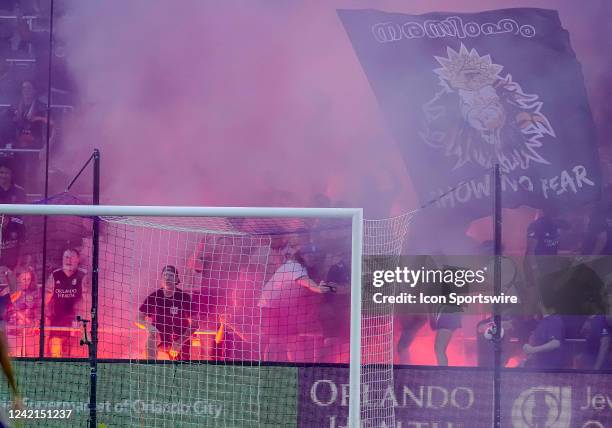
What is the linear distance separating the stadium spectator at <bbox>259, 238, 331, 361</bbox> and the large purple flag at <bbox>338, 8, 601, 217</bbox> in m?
1.24

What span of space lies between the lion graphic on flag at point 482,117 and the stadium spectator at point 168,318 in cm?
260

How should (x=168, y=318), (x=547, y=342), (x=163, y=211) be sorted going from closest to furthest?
(x=163, y=211) → (x=547, y=342) → (x=168, y=318)

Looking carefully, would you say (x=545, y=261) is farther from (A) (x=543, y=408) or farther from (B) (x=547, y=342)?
(A) (x=543, y=408)

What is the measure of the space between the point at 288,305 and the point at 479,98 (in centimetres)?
254

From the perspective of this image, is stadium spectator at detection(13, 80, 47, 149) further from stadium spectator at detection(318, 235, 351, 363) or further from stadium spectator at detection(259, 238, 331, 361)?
stadium spectator at detection(318, 235, 351, 363)

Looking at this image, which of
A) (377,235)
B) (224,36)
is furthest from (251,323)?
(224,36)

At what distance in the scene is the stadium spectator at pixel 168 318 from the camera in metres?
7.97

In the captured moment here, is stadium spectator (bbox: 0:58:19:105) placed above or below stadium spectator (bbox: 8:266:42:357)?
above

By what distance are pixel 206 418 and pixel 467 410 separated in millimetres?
2139

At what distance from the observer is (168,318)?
8.05 meters

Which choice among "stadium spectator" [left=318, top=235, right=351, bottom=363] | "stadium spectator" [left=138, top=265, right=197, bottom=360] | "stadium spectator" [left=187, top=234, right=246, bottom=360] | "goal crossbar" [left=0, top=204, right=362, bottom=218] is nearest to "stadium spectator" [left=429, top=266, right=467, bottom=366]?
"stadium spectator" [left=318, top=235, right=351, bottom=363]

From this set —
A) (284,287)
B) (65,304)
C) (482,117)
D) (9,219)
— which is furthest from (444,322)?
(9,219)

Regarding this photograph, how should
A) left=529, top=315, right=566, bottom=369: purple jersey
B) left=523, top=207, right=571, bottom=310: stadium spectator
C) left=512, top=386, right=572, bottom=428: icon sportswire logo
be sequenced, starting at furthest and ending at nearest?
left=523, top=207, right=571, bottom=310: stadium spectator, left=529, top=315, right=566, bottom=369: purple jersey, left=512, top=386, right=572, bottom=428: icon sportswire logo

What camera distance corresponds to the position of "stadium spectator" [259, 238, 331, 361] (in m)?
8.08
